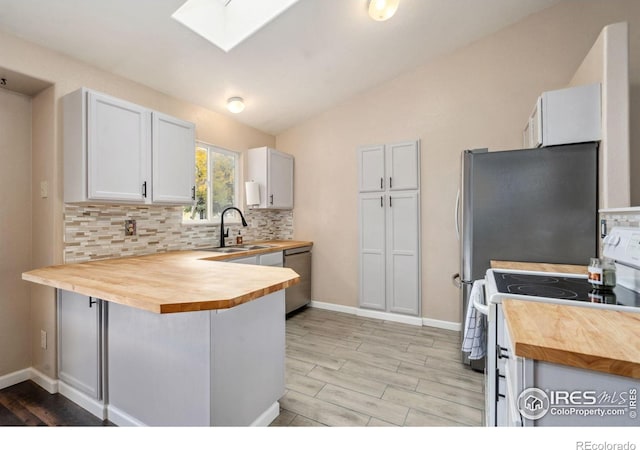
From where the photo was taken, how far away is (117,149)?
6.81ft

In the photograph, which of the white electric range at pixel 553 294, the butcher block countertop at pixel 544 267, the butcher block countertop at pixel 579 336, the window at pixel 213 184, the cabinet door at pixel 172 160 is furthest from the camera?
the window at pixel 213 184

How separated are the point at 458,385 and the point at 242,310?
1.68 metres

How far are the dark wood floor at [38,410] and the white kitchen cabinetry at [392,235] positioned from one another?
2.71 metres

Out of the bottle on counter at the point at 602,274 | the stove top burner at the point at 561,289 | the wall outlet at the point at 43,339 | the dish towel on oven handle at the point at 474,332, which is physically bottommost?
the wall outlet at the point at 43,339

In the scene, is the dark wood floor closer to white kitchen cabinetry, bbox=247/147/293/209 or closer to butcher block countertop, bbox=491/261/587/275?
white kitchen cabinetry, bbox=247/147/293/209

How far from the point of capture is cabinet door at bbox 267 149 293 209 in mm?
3674

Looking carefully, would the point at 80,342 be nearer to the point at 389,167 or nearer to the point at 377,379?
the point at 377,379

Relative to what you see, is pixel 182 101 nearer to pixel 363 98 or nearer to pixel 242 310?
pixel 363 98

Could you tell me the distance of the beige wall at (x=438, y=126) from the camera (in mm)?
2625

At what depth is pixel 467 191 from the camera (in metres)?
2.25

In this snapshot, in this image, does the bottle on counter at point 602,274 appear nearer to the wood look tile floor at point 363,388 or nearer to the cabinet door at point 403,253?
the wood look tile floor at point 363,388

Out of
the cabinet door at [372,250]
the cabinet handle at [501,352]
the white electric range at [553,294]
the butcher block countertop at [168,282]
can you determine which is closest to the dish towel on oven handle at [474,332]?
the white electric range at [553,294]
